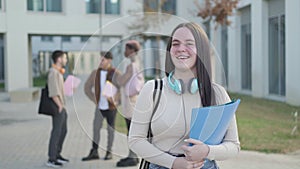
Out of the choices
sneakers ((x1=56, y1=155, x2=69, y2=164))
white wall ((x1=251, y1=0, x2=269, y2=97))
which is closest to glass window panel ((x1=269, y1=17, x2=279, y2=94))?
white wall ((x1=251, y1=0, x2=269, y2=97))

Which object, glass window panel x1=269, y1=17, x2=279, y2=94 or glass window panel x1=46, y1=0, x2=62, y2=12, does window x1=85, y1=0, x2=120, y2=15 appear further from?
glass window panel x1=269, y1=17, x2=279, y2=94

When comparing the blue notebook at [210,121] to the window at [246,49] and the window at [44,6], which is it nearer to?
the window at [44,6]

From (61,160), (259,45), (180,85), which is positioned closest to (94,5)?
(259,45)

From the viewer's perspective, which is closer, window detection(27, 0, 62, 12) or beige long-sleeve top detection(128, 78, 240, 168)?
beige long-sleeve top detection(128, 78, 240, 168)

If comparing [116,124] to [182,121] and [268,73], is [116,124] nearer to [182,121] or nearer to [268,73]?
[182,121]

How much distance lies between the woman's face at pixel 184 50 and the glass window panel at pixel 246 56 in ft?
60.6

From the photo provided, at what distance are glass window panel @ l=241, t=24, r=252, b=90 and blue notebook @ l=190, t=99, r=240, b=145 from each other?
61.0 ft

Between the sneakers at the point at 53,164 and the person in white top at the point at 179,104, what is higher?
the person in white top at the point at 179,104

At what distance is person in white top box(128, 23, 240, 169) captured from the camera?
A: 6.75 ft

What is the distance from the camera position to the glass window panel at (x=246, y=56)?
792 inches

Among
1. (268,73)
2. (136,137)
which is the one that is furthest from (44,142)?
(268,73)

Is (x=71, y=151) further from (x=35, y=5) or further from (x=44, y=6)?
(x=35, y=5)

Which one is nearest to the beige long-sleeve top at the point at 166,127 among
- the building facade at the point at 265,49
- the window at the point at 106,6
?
the window at the point at 106,6

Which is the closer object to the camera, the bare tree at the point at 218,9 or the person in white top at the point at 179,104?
the person in white top at the point at 179,104
